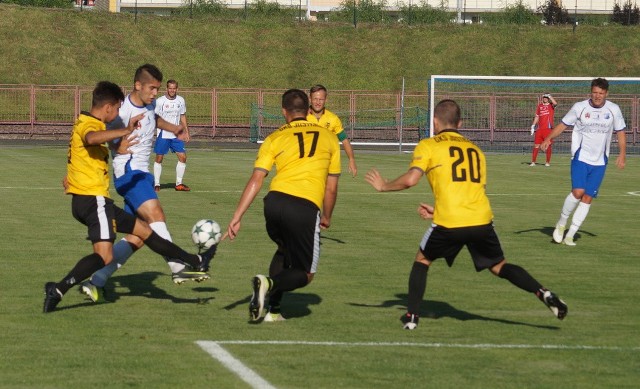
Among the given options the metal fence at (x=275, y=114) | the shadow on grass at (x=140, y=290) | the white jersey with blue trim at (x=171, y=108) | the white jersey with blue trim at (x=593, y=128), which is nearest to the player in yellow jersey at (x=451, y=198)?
the shadow on grass at (x=140, y=290)

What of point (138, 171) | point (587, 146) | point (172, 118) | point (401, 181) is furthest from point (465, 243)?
point (172, 118)

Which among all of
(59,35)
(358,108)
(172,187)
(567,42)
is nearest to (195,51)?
(59,35)

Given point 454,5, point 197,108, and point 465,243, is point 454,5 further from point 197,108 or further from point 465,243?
point 465,243

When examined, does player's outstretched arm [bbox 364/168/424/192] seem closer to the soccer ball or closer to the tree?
the soccer ball

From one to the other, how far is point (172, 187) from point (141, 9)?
241 ft

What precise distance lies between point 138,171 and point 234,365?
372cm

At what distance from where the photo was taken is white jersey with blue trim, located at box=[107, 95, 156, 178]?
36.7 feet

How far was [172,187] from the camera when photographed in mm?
24844

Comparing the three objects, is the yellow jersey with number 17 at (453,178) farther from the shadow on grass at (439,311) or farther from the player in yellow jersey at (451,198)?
the shadow on grass at (439,311)

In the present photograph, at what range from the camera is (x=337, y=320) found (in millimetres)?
9891

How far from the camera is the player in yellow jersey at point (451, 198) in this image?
934 centimetres

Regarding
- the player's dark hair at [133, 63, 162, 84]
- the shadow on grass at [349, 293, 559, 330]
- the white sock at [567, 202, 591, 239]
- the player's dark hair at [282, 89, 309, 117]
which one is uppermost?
the player's dark hair at [133, 63, 162, 84]

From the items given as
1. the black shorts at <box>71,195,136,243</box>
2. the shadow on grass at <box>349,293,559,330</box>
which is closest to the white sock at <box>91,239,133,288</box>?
the black shorts at <box>71,195,136,243</box>

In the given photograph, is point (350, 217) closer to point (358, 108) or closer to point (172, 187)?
point (172, 187)
